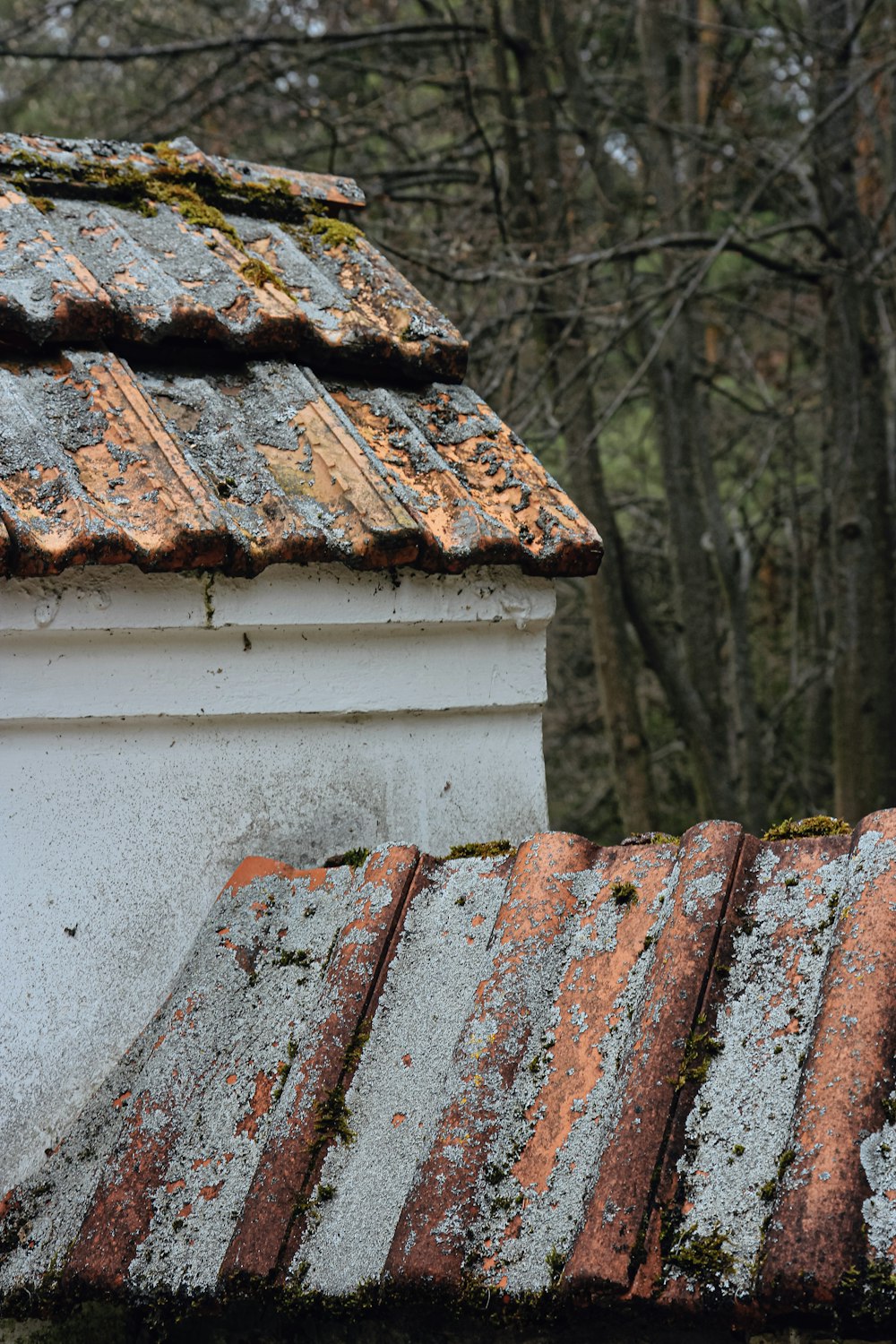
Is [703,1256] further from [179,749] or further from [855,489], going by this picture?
[855,489]

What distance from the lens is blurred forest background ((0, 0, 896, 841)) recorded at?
22.0 feet

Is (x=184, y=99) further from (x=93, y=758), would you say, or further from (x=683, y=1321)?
(x=683, y=1321)

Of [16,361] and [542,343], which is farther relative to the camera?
[542,343]

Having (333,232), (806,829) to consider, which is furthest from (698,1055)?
(333,232)

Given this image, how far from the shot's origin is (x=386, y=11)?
9023mm

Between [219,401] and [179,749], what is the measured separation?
0.57 meters

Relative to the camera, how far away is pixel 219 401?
1.92 meters

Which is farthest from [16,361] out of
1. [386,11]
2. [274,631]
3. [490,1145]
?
[386,11]

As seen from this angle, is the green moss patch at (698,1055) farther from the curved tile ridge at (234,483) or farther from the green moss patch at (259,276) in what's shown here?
the green moss patch at (259,276)

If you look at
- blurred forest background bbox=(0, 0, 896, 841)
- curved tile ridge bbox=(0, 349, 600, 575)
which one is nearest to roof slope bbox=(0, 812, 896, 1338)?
curved tile ridge bbox=(0, 349, 600, 575)

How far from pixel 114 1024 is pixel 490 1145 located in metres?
0.65

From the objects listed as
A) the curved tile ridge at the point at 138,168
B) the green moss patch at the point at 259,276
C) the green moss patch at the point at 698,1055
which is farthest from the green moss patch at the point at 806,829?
the curved tile ridge at the point at 138,168

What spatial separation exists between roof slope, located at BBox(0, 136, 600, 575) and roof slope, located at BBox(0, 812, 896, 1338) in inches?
20.0

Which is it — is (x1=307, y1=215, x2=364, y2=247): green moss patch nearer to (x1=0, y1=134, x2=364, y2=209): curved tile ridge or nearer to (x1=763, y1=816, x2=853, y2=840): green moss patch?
(x1=0, y1=134, x2=364, y2=209): curved tile ridge
